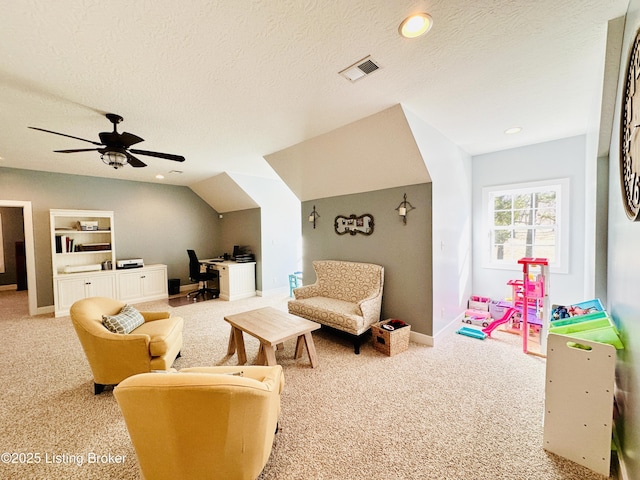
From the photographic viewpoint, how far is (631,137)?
1.28 metres

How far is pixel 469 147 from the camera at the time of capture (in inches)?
152

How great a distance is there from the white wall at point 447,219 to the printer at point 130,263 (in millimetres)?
5968

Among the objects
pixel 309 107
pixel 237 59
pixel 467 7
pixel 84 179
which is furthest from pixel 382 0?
pixel 84 179

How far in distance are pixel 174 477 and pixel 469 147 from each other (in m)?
4.81

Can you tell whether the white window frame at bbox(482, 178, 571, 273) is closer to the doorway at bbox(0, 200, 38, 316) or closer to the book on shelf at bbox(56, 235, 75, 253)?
the book on shelf at bbox(56, 235, 75, 253)

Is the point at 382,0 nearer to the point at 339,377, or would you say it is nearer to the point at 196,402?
the point at 196,402

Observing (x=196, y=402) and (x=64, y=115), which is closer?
(x=196, y=402)

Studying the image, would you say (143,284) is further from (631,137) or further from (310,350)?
(631,137)

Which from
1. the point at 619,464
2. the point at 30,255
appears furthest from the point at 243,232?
the point at 619,464

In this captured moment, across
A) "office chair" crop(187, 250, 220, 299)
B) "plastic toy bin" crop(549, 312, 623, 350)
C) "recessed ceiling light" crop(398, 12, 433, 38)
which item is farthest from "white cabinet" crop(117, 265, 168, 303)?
"plastic toy bin" crop(549, 312, 623, 350)

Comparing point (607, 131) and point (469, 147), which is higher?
point (469, 147)

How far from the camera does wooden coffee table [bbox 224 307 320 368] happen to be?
7.72 ft

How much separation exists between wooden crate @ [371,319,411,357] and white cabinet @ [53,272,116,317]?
5.33 meters

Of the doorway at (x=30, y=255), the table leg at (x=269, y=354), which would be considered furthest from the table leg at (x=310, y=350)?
the doorway at (x=30, y=255)
